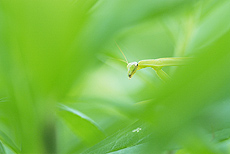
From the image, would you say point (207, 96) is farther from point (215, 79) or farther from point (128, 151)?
point (128, 151)

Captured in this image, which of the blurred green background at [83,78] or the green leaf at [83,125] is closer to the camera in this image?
the blurred green background at [83,78]

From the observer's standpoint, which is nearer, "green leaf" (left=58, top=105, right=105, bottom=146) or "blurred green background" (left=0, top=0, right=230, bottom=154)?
"blurred green background" (left=0, top=0, right=230, bottom=154)

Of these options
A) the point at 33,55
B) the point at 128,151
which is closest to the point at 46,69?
the point at 33,55

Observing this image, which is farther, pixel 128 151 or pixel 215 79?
pixel 128 151

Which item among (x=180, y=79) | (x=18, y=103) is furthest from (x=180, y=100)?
(x=18, y=103)

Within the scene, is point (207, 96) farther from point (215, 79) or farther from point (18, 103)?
point (18, 103)

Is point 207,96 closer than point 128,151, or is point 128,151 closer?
point 207,96
